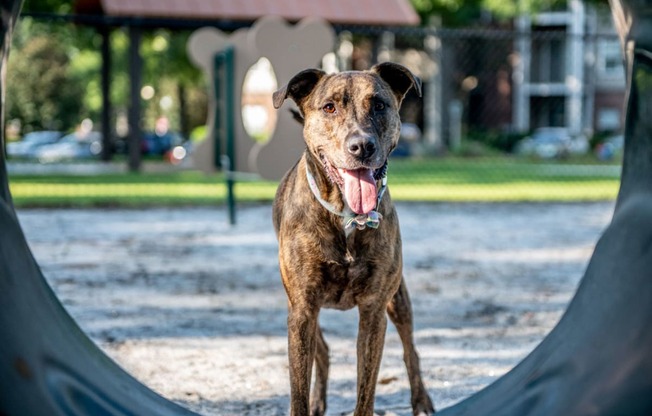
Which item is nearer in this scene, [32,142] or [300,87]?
[300,87]

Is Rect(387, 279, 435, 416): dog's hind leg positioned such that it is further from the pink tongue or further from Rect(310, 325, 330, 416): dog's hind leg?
the pink tongue

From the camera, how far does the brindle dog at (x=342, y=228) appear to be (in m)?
4.08

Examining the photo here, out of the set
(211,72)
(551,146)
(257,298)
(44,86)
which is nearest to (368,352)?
(257,298)

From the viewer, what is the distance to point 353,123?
4.07m

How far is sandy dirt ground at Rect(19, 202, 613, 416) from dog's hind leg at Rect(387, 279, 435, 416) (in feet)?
0.78

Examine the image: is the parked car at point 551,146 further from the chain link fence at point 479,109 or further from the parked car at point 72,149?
the parked car at point 72,149

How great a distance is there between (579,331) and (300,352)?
126 centimetres

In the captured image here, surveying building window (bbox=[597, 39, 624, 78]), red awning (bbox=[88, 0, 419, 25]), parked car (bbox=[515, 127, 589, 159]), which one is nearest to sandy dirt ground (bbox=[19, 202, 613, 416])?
red awning (bbox=[88, 0, 419, 25])

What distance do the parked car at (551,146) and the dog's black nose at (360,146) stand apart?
32.1 metres

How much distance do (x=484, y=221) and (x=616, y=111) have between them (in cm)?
3814

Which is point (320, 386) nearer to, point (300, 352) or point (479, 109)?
point (300, 352)

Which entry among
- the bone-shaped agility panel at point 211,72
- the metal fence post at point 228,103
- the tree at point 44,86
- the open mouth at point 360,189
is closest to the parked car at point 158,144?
the tree at point 44,86

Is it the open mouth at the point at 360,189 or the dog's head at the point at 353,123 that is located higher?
the dog's head at the point at 353,123

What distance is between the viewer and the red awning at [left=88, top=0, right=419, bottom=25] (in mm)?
25484
